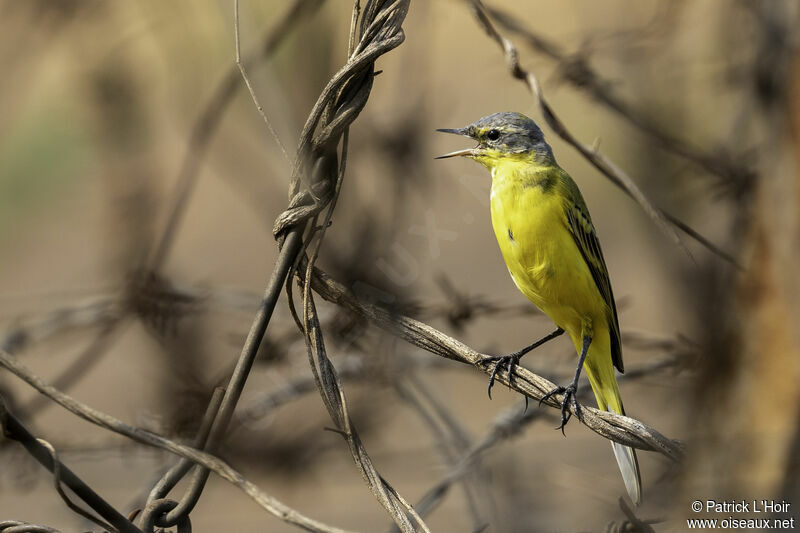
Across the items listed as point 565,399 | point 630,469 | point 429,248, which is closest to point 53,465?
point 565,399

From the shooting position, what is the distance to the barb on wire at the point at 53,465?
140 cm

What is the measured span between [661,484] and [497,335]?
20.2ft

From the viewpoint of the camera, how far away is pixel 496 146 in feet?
10.6

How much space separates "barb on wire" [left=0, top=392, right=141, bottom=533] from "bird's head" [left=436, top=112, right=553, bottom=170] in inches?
79.0

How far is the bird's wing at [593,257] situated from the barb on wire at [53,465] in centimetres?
202

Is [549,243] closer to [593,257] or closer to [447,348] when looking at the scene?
[593,257]

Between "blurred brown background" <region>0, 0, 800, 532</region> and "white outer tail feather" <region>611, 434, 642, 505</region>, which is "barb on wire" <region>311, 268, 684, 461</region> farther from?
"white outer tail feather" <region>611, 434, 642, 505</region>

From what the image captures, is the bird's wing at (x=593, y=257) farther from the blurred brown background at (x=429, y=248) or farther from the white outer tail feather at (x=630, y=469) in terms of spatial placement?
the white outer tail feather at (x=630, y=469)

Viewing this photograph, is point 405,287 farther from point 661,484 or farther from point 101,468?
point 101,468

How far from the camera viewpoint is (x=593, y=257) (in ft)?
10.3

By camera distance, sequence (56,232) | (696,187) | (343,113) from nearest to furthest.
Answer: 1. (343,113)
2. (696,187)
3. (56,232)

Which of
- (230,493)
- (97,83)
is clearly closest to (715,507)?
(97,83)

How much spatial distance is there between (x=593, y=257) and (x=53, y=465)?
2.17 metres

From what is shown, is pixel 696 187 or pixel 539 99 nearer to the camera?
pixel 539 99
